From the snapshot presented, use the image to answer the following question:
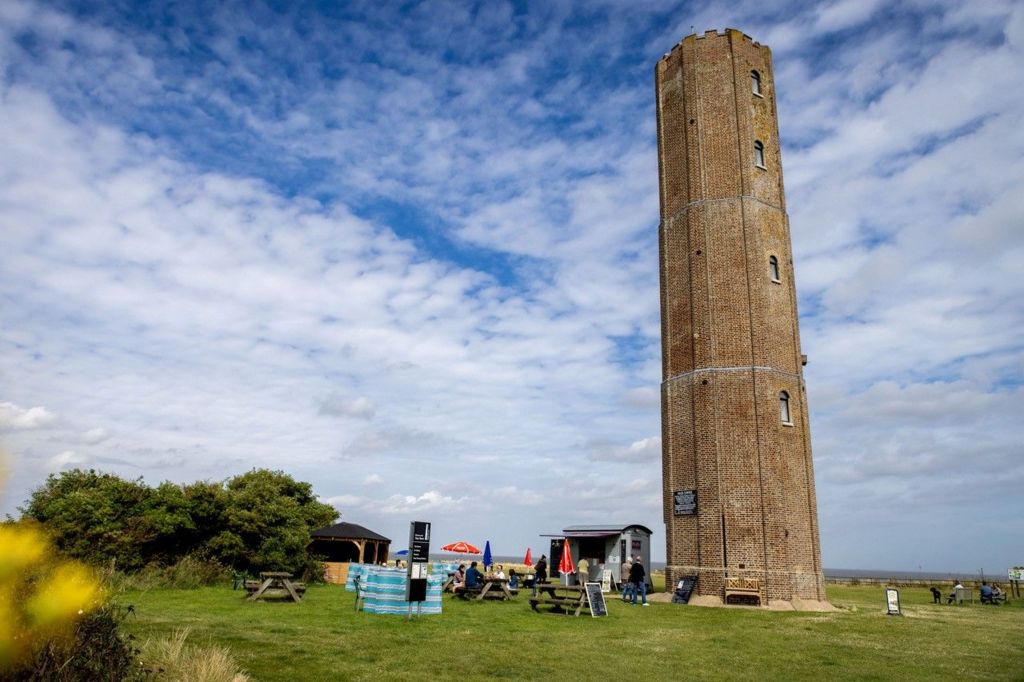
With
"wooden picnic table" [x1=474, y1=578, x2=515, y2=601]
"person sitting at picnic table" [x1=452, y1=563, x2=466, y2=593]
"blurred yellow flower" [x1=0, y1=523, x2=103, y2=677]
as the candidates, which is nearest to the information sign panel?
"wooden picnic table" [x1=474, y1=578, x2=515, y2=601]

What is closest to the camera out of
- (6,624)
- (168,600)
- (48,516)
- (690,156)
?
(6,624)

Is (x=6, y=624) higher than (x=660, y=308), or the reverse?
(x=660, y=308)

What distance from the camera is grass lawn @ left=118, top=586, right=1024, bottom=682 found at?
1016 centimetres

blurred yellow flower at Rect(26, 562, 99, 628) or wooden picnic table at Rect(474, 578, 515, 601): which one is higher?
blurred yellow flower at Rect(26, 562, 99, 628)

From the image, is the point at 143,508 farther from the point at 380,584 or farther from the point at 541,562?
the point at 541,562

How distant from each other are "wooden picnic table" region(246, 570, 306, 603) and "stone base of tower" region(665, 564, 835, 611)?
12.9 metres

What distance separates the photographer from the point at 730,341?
81.0 feet

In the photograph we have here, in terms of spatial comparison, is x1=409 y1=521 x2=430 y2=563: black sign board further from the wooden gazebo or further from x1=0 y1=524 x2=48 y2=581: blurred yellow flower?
the wooden gazebo

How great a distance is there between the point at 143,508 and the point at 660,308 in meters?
22.0

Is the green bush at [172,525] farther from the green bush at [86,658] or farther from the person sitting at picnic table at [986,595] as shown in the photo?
the person sitting at picnic table at [986,595]

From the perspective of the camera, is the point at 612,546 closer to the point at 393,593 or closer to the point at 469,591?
the point at 469,591

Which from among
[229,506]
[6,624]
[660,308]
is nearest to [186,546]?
[229,506]

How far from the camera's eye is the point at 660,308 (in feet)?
91.4

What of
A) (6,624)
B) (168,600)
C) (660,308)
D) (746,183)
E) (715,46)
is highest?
(715,46)
